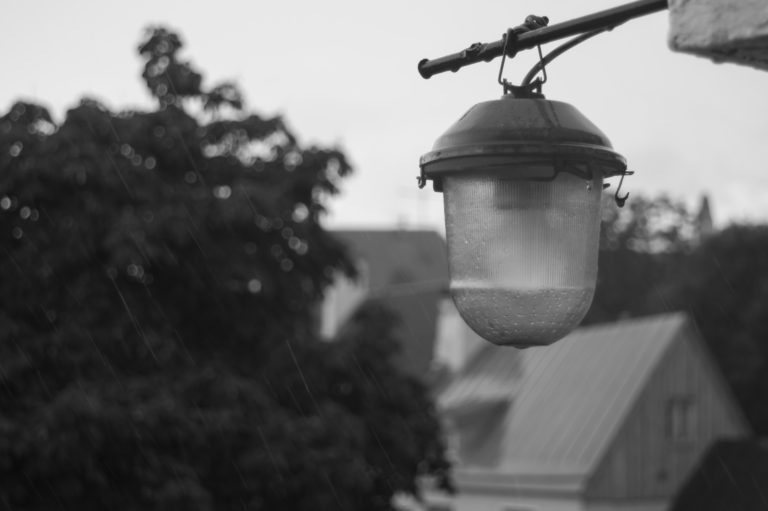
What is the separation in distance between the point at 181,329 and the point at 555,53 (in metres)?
15.2

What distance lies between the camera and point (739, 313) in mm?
41781

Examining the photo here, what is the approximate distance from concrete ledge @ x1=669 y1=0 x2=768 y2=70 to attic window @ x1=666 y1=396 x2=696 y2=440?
29.2 metres

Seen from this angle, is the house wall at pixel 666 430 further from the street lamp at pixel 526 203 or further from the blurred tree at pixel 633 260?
the street lamp at pixel 526 203

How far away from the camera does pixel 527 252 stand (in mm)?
3201

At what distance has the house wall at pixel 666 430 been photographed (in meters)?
29.5

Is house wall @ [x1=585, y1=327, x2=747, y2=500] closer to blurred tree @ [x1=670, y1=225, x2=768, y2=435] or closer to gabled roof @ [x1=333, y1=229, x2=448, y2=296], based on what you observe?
blurred tree @ [x1=670, y1=225, x2=768, y2=435]

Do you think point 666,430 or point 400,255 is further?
point 400,255

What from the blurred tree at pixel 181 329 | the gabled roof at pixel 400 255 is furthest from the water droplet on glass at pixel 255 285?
the gabled roof at pixel 400 255

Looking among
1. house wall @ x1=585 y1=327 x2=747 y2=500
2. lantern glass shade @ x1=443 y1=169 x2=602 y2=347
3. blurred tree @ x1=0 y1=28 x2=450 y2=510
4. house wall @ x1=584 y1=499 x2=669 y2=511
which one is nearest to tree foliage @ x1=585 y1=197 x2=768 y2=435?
house wall @ x1=585 y1=327 x2=747 y2=500

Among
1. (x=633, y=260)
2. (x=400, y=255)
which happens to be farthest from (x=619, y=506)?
(x=400, y=255)

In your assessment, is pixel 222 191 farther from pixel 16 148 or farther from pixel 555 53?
pixel 555 53

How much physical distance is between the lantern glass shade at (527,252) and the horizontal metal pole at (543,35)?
1.01 ft

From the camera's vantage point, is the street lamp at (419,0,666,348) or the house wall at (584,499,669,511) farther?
the house wall at (584,499,669,511)

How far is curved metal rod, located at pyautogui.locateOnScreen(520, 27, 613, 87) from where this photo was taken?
3078 mm
